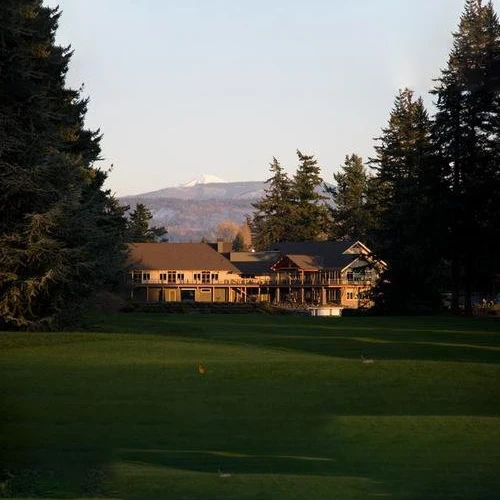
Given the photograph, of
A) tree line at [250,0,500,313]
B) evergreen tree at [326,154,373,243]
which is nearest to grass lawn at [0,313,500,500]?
tree line at [250,0,500,313]

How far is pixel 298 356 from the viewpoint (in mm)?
30719

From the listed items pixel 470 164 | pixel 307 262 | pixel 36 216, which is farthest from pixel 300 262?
pixel 36 216

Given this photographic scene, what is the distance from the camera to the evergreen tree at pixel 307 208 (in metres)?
132

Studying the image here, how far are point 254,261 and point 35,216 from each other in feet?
257

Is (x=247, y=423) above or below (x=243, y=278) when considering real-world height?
below

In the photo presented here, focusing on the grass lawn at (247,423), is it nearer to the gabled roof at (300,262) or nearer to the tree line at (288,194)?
the tree line at (288,194)

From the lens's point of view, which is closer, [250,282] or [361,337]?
[361,337]

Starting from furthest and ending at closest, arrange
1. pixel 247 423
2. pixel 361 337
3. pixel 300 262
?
pixel 300 262 < pixel 361 337 < pixel 247 423

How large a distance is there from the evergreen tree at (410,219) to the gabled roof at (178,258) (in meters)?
24.2

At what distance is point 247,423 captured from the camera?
17.7 metres

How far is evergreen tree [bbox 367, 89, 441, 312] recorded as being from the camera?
70312mm

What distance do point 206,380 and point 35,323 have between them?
1910 centimetres

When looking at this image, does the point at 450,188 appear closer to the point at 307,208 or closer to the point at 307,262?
the point at 307,262

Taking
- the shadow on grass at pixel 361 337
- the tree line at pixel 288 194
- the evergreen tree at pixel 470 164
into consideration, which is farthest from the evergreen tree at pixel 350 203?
the shadow on grass at pixel 361 337
